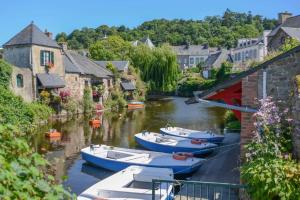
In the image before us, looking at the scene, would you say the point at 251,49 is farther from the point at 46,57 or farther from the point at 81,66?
the point at 46,57

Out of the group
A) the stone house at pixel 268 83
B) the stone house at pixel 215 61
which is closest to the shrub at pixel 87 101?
the stone house at pixel 268 83

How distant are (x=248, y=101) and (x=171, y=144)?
1048cm

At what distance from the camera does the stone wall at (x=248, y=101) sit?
10.1 m

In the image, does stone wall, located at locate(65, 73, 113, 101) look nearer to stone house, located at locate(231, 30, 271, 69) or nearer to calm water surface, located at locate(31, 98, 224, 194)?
calm water surface, located at locate(31, 98, 224, 194)

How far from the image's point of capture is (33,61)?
35.4 m

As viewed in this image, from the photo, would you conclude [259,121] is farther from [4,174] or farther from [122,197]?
[4,174]

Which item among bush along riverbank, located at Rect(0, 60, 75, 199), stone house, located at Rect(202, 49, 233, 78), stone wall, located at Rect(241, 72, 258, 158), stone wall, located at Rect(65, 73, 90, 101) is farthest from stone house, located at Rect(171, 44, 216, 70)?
bush along riverbank, located at Rect(0, 60, 75, 199)

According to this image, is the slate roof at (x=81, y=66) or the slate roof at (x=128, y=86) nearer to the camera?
the slate roof at (x=81, y=66)

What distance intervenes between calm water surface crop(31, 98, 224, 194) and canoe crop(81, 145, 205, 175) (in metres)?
0.53

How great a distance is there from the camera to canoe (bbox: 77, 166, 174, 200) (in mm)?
11478

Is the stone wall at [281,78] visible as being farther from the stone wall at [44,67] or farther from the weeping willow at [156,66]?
the weeping willow at [156,66]

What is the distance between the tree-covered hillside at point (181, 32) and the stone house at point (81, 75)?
82107 mm

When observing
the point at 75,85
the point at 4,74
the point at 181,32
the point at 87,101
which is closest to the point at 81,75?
the point at 75,85

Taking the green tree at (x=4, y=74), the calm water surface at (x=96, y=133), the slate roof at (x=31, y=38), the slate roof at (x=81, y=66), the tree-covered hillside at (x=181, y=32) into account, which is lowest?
the calm water surface at (x=96, y=133)
